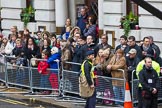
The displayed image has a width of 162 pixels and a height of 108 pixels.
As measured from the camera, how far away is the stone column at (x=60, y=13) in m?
20.4

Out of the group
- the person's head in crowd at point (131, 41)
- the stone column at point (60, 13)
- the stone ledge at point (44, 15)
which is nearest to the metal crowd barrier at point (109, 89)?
the person's head in crowd at point (131, 41)

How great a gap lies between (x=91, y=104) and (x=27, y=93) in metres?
4.17

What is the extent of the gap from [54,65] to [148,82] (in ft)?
13.3

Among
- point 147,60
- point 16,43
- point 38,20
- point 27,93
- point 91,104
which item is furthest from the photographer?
point 38,20

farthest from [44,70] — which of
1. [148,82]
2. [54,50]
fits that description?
[148,82]

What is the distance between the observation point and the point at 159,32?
1627 centimetres

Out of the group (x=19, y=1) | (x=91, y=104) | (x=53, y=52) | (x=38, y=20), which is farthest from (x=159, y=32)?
(x=19, y=1)

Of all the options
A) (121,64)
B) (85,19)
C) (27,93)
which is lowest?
(27,93)

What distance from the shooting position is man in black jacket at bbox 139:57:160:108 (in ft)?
35.6

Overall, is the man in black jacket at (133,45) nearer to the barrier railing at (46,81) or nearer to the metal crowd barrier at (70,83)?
the metal crowd barrier at (70,83)

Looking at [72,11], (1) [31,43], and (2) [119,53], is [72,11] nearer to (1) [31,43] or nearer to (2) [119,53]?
(1) [31,43]

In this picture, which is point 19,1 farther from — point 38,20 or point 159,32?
point 159,32

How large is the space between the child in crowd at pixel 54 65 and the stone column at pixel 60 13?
609cm

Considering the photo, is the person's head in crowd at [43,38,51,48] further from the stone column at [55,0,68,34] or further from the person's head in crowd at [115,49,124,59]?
the stone column at [55,0,68,34]
